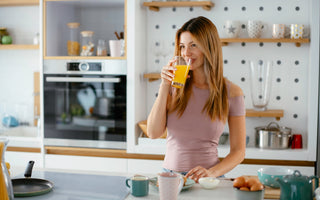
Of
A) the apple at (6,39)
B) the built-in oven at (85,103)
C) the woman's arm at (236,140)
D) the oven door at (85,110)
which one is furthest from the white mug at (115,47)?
the woman's arm at (236,140)

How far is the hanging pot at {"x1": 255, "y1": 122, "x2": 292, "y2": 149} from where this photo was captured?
11.0ft

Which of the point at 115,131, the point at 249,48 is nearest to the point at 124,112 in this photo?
the point at 115,131

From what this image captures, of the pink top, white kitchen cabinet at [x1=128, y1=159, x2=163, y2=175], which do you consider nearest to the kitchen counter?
the pink top

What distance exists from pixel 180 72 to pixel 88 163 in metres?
1.91

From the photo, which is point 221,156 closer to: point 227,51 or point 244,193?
point 227,51

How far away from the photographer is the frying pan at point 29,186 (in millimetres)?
1745

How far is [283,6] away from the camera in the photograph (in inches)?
141

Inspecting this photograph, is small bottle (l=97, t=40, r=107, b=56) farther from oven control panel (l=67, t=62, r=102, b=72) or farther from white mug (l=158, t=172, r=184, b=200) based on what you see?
white mug (l=158, t=172, r=184, b=200)

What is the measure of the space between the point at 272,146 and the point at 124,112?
120cm

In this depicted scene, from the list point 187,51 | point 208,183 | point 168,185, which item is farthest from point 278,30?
point 168,185

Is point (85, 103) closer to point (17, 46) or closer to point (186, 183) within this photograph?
point (17, 46)

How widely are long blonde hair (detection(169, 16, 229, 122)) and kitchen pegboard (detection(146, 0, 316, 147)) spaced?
1433 mm

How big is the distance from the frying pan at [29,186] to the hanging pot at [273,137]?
1.97m

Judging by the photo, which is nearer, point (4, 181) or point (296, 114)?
point (4, 181)
